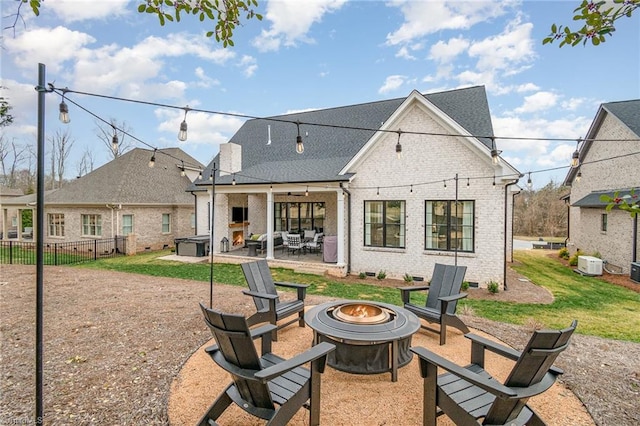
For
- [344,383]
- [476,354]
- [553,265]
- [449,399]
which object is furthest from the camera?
[553,265]

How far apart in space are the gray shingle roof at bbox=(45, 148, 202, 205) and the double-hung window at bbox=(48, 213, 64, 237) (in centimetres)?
88

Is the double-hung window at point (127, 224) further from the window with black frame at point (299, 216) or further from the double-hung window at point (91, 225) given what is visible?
the window with black frame at point (299, 216)

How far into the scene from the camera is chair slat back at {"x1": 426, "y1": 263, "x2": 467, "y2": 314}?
5.43 m

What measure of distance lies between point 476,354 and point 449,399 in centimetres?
96

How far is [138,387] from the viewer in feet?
11.5

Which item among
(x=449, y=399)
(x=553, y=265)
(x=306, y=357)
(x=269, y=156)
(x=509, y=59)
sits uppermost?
(x=509, y=59)

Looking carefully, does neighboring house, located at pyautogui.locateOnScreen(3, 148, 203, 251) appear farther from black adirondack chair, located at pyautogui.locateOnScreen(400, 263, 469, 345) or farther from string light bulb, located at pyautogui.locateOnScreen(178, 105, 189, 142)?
black adirondack chair, located at pyautogui.locateOnScreen(400, 263, 469, 345)

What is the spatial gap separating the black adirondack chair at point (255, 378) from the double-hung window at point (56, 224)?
2083 cm

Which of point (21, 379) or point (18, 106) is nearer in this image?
point (21, 379)

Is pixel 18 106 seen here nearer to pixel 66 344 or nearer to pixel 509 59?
pixel 66 344

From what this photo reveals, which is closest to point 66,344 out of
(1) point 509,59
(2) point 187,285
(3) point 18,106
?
(2) point 187,285

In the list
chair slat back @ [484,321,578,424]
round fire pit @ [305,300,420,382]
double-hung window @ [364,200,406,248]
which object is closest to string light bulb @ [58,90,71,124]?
round fire pit @ [305,300,420,382]

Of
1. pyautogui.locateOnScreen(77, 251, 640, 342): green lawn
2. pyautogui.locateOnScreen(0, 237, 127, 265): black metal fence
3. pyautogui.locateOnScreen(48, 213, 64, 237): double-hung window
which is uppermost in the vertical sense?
pyautogui.locateOnScreen(48, 213, 64, 237): double-hung window

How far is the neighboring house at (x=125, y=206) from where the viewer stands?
16531 millimetres
